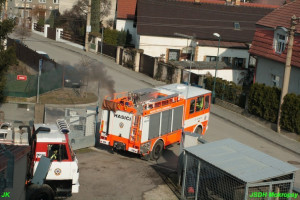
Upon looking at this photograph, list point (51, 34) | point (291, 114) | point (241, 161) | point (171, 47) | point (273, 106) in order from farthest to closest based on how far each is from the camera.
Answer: point (51, 34) → point (171, 47) → point (273, 106) → point (291, 114) → point (241, 161)

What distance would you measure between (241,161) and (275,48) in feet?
72.1

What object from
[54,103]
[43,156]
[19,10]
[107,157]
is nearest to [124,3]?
[19,10]

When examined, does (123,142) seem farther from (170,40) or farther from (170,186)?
(170,40)

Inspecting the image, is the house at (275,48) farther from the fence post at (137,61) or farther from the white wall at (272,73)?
the fence post at (137,61)

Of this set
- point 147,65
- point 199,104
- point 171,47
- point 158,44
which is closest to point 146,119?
point 199,104

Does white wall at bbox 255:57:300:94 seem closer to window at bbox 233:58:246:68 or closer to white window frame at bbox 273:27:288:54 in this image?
white window frame at bbox 273:27:288:54

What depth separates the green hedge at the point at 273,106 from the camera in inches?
1141

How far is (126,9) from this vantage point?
2308 inches

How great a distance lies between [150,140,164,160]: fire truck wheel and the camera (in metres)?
21.5

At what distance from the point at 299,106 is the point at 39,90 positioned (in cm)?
1625

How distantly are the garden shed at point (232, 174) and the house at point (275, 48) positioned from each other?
722 inches

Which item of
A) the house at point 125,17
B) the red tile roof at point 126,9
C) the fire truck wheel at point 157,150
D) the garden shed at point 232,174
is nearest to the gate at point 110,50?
the house at point 125,17

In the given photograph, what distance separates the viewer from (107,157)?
70.9 ft

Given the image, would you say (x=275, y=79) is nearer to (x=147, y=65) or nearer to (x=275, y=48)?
(x=275, y=48)
